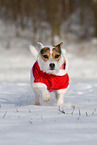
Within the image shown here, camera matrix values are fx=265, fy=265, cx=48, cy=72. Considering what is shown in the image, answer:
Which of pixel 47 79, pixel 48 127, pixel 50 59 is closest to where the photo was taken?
pixel 48 127

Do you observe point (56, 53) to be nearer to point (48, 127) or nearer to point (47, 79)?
point (47, 79)

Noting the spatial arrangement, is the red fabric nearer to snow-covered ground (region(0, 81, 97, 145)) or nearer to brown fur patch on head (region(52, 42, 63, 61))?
brown fur patch on head (region(52, 42, 63, 61))

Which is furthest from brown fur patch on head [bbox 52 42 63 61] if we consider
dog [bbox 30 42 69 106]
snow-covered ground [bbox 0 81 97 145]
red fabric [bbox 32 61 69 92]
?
snow-covered ground [bbox 0 81 97 145]

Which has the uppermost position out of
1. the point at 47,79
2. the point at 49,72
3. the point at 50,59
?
the point at 50,59

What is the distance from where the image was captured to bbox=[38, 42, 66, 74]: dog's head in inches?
142

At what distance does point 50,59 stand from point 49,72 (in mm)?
187

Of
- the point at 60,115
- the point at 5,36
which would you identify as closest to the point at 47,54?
the point at 60,115

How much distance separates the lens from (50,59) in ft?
11.9

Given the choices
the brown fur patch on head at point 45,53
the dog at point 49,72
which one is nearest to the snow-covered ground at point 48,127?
the dog at point 49,72

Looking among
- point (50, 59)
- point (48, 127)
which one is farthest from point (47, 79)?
point (48, 127)

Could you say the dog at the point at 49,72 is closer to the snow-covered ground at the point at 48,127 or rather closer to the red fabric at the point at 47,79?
the red fabric at the point at 47,79

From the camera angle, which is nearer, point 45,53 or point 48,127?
point 48,127

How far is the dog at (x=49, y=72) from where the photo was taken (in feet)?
11.9

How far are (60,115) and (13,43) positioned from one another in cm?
1533
